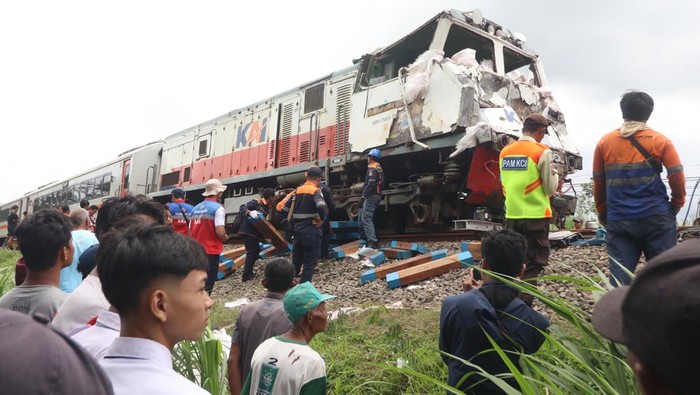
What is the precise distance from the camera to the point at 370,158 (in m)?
8.23

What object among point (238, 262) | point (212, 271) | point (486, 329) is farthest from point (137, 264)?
point (238, 262)

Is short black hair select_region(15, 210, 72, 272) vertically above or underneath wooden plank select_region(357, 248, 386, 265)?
above

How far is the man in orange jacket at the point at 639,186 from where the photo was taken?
348cm

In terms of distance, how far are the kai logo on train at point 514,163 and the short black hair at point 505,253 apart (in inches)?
73.0

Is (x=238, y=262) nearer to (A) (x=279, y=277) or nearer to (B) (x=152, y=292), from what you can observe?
(A) (x=279, y=277)

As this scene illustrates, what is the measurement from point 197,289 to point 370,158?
687 cm

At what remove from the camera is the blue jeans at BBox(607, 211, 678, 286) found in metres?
3.48

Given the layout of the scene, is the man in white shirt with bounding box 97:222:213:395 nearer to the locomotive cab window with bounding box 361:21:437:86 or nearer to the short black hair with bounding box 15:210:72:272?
the short black hair with bounding box 15:210:72:272

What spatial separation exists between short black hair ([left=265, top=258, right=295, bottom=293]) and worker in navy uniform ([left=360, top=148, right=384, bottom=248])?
16.5 feet

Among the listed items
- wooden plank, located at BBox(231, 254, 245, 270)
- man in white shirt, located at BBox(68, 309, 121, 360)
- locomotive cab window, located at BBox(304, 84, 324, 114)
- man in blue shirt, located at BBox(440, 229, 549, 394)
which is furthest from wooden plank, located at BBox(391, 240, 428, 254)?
man in white shirt, located at BBox(68, 309, 121, 360)

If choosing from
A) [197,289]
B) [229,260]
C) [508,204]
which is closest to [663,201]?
[508,204]

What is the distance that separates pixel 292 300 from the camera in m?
2.39

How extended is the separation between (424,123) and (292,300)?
5996mm

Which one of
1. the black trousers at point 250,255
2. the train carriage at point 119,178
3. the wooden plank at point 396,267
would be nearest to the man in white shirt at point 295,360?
the wooden plank at point 396,267
